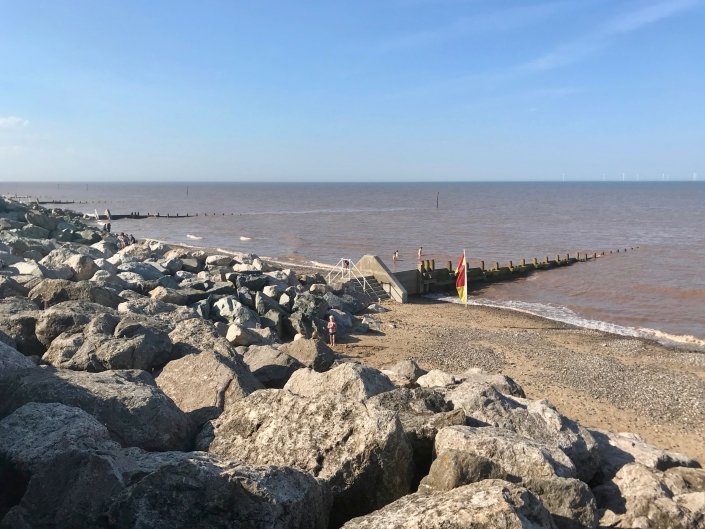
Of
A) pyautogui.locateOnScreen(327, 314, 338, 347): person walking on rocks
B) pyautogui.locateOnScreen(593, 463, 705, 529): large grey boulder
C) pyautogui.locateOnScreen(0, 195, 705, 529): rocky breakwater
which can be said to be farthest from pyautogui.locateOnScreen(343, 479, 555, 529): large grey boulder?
pyautogui.locateOnScreen(327, 314, 338, 347): person walking on rocks

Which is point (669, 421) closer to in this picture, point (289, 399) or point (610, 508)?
point (610, 508)

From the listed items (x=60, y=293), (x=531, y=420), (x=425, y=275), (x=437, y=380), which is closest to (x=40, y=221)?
(x=425, y=275)

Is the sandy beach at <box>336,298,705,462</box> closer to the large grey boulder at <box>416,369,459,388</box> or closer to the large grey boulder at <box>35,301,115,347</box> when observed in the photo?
the large grey boulder at <box>416,369,459,388</box>

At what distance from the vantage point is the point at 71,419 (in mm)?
5008

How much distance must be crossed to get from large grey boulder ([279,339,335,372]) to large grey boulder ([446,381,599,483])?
2643mm

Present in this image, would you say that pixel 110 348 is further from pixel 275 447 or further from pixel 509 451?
pixel 509 451

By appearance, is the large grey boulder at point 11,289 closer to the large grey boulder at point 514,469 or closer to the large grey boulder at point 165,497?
the large grey boulder at point 165,497

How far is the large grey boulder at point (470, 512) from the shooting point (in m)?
3.51

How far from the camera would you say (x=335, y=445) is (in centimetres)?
493

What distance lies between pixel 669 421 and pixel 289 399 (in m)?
10.3

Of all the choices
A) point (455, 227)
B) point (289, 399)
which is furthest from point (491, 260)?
point (289, 399)

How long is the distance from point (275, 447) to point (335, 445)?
1.81 feet

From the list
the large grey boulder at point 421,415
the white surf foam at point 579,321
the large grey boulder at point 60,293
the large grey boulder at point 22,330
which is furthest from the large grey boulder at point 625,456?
the white surf foam at point 579,321

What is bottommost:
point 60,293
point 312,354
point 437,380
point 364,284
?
point 364,284
